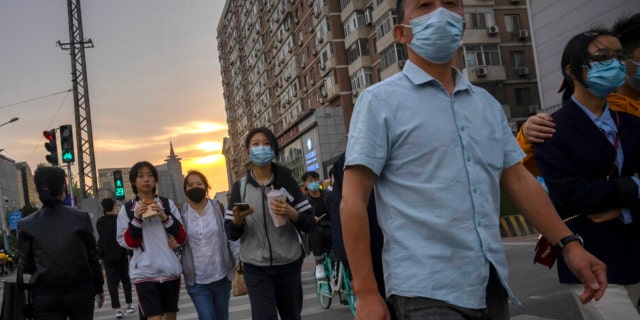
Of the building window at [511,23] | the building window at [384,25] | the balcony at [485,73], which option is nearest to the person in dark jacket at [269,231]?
the balcony at [485,73]

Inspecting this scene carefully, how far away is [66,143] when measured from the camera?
1705 centimetres

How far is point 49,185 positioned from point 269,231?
1.86m

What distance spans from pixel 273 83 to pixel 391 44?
1142 inches

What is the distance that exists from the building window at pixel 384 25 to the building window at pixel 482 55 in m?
4.83

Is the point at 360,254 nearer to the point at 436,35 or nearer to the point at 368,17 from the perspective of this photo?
the point at 436,35

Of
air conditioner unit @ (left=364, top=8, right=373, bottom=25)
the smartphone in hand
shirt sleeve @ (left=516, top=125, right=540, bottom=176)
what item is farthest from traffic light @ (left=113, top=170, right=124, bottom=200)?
air conditioner unit @ (left=364, top=8, right=373, bottom=25)

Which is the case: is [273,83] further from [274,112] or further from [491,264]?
[491,264]

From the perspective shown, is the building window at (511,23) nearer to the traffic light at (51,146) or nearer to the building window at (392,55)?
the building window at (392,55)

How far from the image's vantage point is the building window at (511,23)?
122ft

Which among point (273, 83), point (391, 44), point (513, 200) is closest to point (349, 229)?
point (513, 200)

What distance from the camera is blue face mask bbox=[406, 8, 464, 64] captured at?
220cm

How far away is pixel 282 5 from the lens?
55.4 meters

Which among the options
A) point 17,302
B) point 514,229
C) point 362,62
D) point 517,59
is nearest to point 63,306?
point 17,302

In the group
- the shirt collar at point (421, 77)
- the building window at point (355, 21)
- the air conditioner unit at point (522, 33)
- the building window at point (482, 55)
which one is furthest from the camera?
the building window at point (355, 21)
